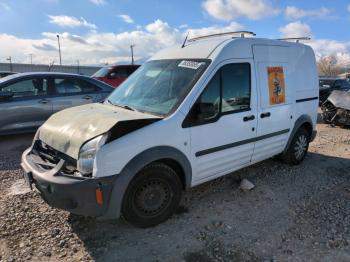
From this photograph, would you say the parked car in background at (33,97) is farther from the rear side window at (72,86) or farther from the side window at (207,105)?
the side window at (207,105)

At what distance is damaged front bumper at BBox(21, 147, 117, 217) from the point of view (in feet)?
9.57

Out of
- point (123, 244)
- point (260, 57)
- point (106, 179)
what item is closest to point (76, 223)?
point (123, 244)

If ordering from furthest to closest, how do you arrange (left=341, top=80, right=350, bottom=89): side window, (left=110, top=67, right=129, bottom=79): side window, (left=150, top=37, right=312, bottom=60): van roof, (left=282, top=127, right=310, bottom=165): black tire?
(left=341, top=80, right=350, bottom=89): side window < (left=110, top=67, right=129, bottom=79): side window < (left=282, top=127, right=310, bottom=165): black tire < (left=150, top=37, right=312, bottom=60): van roof

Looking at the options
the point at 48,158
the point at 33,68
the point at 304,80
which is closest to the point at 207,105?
the point at 48,158

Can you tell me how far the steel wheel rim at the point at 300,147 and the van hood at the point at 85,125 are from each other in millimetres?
3198

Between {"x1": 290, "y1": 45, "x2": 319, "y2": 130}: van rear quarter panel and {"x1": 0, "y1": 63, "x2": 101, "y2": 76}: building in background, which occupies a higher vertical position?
{"x1": 0, "y1": 63, "x2": 101, "y2": 76}: building in background

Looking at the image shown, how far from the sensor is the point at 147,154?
3.18m

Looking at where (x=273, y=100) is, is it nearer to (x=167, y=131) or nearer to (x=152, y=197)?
(x=167, y=131)

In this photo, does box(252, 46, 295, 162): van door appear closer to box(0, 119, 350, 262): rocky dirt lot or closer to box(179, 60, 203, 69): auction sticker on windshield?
box(0, 119, 350, 262): rocky dirt lot

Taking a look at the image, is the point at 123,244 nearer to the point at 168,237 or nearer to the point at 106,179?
the point at 168,237

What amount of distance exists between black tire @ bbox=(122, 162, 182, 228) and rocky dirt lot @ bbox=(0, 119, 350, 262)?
143 millimetres

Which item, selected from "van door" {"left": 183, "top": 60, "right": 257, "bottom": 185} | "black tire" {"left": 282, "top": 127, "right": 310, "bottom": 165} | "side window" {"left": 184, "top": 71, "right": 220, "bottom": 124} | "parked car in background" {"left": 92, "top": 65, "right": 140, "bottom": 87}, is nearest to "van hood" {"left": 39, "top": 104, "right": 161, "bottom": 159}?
"side window" {"left": 184, "top": 71, "right": 220, "bottom": 124}

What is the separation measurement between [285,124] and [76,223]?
339 cm

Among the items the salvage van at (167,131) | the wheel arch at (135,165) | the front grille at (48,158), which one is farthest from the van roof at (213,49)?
the front grille at (48,158)
